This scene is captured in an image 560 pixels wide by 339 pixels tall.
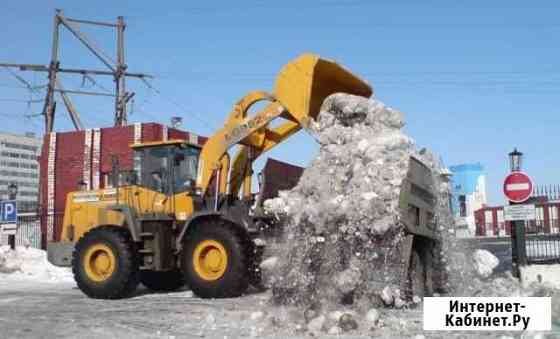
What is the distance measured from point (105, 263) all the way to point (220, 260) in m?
2.45

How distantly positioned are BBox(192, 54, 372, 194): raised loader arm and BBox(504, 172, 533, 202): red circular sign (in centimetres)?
379

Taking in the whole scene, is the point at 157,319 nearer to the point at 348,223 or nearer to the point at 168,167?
the point at 348,223

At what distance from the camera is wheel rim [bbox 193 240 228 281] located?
416 inches

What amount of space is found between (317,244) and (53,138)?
2199 cm

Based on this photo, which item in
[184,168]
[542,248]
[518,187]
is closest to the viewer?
[184,168]

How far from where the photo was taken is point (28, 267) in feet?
62.8

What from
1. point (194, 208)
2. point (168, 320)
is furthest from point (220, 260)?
point (168, 320)

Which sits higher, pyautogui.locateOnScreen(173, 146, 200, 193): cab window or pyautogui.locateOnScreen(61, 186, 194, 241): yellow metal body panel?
pyautogui.locateOnScreen(173, 146, 200, 193): cab window

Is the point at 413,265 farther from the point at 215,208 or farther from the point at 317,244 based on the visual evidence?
the point at 215,208

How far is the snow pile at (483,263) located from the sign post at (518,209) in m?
0.48

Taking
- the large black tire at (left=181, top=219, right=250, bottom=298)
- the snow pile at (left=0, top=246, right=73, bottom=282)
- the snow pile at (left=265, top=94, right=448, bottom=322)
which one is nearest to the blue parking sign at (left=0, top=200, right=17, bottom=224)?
the snow pile at (left=0, top=246, right=73, bottom=282)

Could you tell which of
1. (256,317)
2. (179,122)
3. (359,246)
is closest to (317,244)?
(359,246)

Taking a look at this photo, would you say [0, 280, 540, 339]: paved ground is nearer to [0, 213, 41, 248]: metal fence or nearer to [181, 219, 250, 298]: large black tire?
[181, 219, 250, 298]: large black tire

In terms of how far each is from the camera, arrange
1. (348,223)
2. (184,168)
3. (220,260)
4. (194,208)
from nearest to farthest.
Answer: (348,223), (220,260), (194,208), (184,168)
